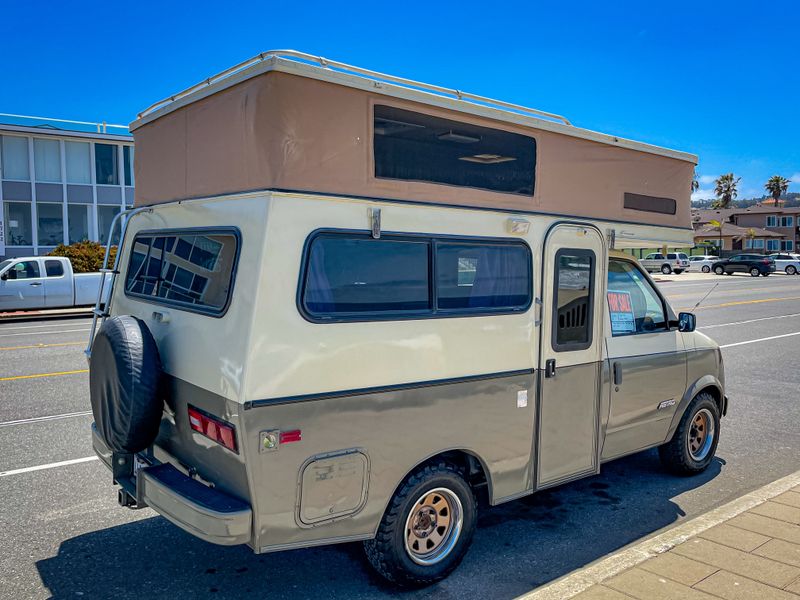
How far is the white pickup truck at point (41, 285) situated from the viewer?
1852cm

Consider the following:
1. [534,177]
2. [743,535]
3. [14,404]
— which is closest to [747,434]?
[743,535]

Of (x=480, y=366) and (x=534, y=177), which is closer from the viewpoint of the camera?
(x=480, y=366)

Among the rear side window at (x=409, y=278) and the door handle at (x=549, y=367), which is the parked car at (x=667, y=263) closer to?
the door handle at (x=549, y=367)

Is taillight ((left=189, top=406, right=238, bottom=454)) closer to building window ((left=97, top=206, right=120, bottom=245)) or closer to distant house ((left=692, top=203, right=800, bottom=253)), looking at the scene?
building window ((left=97, top=206, right=120, bottom=245))

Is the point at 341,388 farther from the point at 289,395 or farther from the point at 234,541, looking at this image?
the point at 234,541

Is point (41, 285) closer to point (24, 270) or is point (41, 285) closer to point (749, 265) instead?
point (24, 270)

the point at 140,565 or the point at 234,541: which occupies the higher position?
the point at 234,541

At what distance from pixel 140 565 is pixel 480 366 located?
2453 millimetres

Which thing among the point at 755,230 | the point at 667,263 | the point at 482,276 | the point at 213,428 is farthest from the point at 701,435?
the point at 755,230

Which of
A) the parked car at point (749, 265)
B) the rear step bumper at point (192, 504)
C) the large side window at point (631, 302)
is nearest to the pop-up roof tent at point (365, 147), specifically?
the large side window at point (631, 302)

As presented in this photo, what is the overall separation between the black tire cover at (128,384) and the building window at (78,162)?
33.3 m

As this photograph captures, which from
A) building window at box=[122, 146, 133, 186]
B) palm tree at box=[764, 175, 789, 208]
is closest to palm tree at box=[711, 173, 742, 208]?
palm tree at box=[764, 175, 789, 208]

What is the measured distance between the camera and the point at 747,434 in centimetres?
743

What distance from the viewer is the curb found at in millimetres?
3668
